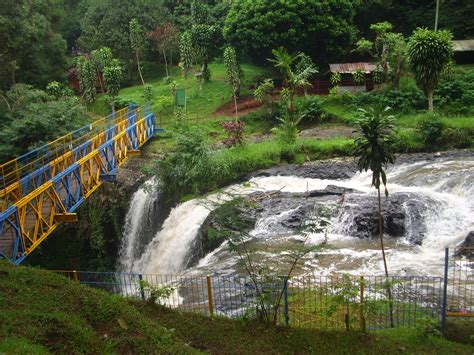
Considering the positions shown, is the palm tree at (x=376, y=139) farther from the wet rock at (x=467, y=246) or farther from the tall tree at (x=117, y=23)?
the tall tree at (x=117, y=23)

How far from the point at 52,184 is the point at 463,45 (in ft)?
113

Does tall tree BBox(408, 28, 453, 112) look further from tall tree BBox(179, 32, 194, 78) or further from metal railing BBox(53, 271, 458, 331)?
tall tree BBox(179, 32, 194, 78)

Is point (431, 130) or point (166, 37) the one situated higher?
point (166, 37)

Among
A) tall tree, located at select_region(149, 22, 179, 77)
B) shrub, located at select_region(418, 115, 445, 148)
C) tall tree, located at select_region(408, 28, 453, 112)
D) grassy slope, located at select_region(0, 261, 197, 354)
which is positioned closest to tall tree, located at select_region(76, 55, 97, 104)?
tall tree, located at select_region(149, 22, 179, 77)

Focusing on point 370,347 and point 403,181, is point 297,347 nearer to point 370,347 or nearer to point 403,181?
point 370,347

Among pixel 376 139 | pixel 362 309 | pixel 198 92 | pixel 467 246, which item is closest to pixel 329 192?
pixel 467 246

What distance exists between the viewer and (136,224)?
2423 centimetres

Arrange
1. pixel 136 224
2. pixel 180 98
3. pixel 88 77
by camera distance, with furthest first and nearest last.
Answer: pixel 88 77
pixel 180 98
pixel 136 224

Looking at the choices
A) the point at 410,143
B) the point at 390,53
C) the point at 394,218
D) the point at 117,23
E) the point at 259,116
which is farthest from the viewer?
the point at 117,23

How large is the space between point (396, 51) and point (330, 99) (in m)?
5.65

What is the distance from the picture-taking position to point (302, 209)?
842 inches

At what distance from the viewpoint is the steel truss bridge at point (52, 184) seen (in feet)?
53.7

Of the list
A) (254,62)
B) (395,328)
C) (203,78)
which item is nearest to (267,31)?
(254,62)

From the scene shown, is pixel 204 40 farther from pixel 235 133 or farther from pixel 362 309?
pixel 362 309
